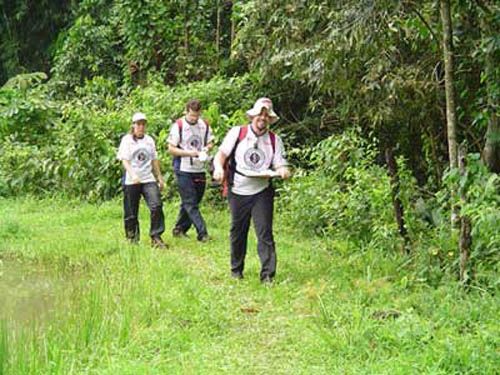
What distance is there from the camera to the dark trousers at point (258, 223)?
8414mm

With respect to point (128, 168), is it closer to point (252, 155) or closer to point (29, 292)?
point (29, 292)

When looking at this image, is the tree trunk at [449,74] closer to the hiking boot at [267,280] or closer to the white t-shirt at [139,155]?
the hiking boot at [267,280]

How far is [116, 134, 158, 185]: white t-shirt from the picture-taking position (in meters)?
10.4

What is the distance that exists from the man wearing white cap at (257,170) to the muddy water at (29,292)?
6.32 ft

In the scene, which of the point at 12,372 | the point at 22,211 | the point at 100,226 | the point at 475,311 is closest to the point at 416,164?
the point at 475,311

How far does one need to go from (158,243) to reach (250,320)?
364 centimetres

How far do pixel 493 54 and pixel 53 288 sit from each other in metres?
4.79

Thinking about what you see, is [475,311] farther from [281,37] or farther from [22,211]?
[22,211]

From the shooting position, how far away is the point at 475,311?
21.0ft

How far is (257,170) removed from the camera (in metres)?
8.39

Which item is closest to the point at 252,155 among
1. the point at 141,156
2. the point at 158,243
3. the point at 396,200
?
the point at 396,200

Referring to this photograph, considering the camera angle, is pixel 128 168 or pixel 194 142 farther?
pixel 194 142

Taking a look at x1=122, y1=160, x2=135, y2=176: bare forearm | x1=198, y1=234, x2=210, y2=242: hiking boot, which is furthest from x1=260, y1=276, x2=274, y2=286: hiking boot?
x1=122, y1=160, x2=135, y2=176: bare forearm

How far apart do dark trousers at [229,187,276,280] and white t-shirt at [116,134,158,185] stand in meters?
2.20
